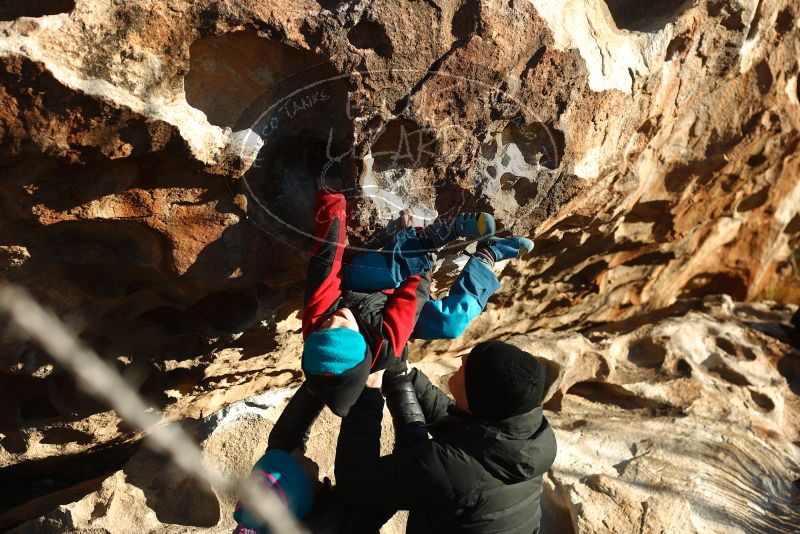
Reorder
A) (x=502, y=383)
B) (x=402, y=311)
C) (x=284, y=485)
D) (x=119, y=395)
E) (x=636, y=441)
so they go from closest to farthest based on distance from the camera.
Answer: (x=502, y=383)
(x=284, y=485)
(x=402, y=311)
(x=119, y=395)
(x=636, y=441)

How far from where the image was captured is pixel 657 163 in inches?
123

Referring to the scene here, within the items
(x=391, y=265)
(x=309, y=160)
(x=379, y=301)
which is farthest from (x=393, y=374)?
(x=309, y=160)

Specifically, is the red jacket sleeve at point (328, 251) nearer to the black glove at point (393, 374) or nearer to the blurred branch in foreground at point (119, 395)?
the black glove at point (393, 374)

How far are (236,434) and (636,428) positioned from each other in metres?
1.62

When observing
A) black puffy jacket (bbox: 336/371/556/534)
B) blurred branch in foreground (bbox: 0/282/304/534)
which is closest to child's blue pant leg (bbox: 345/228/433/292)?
black puffy jacket (bbox: 336/371/556/534)

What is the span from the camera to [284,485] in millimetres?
1936

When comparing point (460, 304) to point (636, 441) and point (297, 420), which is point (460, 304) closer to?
point (297, 420)

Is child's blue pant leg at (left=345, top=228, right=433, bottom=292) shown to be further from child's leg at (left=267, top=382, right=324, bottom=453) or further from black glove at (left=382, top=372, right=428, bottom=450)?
child's leg at (left=267, top=382, right=324, bottom=453)

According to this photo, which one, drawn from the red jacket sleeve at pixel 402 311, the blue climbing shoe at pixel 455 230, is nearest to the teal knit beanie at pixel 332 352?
the red jacket sleeve at pixel 402 311

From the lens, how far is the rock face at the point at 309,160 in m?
1.88

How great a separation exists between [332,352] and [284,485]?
0.41 m

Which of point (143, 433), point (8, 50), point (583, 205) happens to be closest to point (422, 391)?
point (583, 205)

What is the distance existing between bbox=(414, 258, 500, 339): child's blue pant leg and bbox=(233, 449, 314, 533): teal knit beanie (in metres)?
0.60

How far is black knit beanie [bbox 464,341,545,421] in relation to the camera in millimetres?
1767
